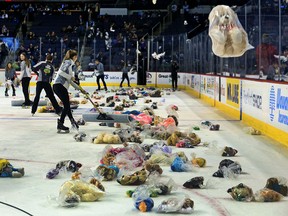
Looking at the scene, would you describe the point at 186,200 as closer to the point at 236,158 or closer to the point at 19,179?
the point at 19,179

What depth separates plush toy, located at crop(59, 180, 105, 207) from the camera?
4.76 m

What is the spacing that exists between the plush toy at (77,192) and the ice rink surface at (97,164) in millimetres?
79

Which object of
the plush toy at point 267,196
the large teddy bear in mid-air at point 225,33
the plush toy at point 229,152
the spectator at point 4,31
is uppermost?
the spectator at point 4,31

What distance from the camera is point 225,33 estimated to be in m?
7.72

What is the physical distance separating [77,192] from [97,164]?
190cm

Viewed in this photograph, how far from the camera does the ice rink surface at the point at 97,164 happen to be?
4.68 m

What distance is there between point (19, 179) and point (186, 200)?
211 centimetres

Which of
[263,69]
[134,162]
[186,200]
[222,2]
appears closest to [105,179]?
[134,162]

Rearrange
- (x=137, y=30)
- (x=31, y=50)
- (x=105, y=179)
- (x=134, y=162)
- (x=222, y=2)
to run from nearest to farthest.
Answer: (x=105, y=179) → (x=134, y=162) → (x=31, y=50) → (x=222, y=2) → (x=137, y=30)

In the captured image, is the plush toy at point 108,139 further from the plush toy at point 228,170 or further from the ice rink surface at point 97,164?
the plush toy at point 228,170

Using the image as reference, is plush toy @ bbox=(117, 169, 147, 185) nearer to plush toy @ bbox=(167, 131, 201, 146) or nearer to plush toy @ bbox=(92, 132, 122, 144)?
plush toy @ bbox=(167, 131, 201, 146)

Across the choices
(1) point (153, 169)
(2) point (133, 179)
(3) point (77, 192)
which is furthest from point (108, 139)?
(3) point (77, 192)

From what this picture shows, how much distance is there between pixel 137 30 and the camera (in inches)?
1578

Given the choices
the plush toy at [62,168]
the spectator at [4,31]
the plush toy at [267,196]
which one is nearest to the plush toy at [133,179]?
the plush toy at [62,168]
